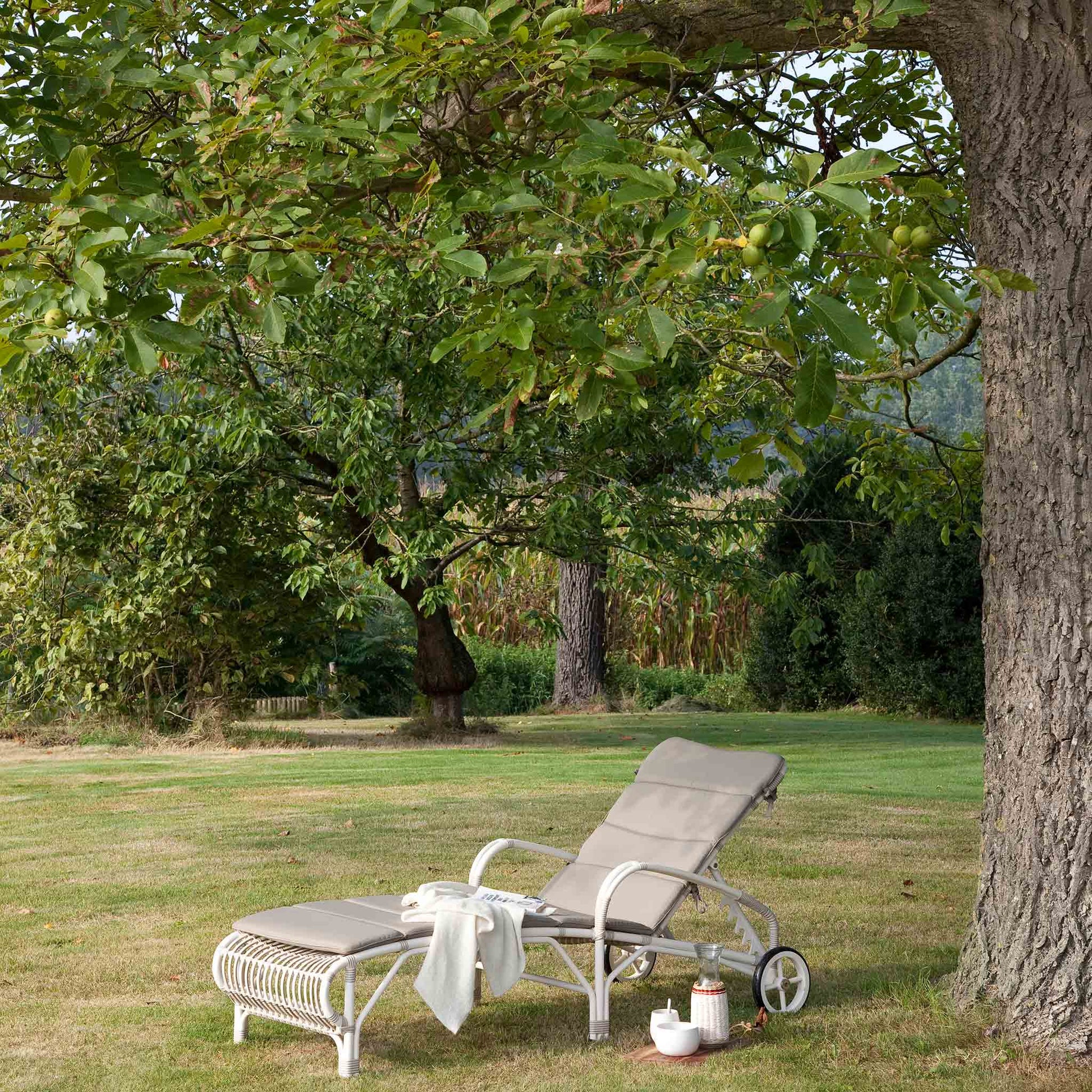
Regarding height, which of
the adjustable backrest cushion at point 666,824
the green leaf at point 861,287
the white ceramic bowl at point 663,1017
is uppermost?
the green leaf at point 861,287

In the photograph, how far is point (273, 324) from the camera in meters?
3.26

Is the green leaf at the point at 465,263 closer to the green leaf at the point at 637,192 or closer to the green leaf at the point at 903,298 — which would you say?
the green leaf at the point at 637,192

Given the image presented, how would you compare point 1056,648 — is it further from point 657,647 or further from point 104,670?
point 657,647

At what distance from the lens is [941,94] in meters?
8.43

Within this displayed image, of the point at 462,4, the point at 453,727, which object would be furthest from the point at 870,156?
the point at 453,727

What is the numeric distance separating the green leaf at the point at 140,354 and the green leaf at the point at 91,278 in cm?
11

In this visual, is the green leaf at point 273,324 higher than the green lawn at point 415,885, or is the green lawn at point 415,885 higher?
the green leaf at point 273,324

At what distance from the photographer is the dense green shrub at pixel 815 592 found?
57.2 ft

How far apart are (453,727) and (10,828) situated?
604 centimetres

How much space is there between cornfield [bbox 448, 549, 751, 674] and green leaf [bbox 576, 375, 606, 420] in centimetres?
1502

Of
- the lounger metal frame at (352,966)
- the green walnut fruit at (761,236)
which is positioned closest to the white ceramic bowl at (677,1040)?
the lounger metal frame at (352,966)

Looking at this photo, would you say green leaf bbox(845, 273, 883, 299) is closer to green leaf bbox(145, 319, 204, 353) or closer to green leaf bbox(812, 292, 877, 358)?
green leaf bbox(812, 292, 877, 358)

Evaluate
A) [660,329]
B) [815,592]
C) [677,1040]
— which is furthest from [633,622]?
[660,329]

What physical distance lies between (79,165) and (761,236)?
1.63 meters
